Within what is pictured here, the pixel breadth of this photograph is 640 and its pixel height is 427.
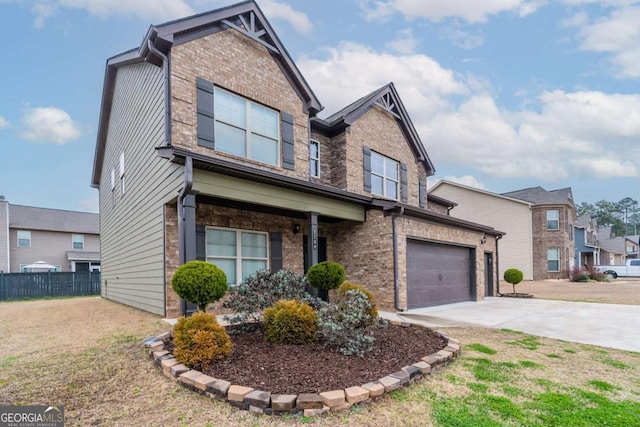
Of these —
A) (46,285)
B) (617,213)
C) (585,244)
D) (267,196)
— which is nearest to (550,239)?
(585,244)

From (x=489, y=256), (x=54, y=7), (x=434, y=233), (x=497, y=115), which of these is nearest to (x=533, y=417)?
(x=434, y=233)

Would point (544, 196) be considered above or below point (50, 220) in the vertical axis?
above

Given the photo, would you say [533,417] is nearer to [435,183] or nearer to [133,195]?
[133,195]

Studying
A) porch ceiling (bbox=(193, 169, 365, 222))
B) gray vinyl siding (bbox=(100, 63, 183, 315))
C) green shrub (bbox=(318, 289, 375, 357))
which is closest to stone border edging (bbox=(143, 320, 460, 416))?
green shrub (bbox=(318, 289, 375, 357))

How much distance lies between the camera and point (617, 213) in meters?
77.2

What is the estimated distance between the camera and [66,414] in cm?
313

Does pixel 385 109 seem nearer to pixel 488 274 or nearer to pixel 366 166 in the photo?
pixel 366 166

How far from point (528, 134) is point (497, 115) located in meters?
5.24

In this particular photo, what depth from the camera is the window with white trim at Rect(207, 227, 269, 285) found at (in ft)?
27.1

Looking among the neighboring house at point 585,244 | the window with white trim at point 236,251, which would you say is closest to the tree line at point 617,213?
the neighboring house at point 585,244

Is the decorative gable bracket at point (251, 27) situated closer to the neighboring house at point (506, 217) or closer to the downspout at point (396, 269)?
the downspout at point (396, 269)

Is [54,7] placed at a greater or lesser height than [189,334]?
greater

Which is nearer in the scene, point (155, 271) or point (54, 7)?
point (155, 271)

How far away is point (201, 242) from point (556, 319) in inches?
357
